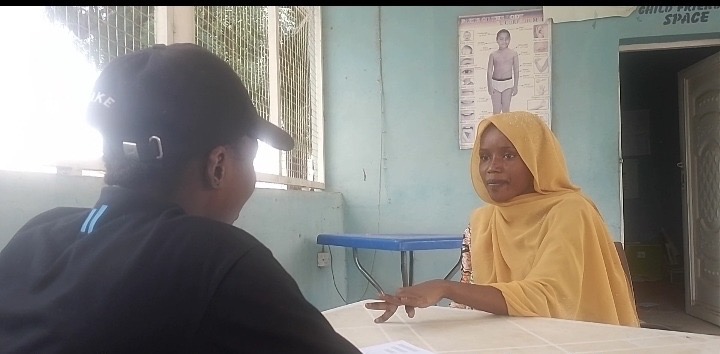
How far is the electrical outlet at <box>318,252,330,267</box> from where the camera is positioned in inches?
101

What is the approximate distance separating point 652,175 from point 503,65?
285 centimetres

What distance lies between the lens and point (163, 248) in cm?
42

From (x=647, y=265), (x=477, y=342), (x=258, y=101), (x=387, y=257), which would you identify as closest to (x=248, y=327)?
(x=477, y=342)

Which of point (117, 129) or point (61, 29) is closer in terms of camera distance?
point (117, 129)

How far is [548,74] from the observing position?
271 cm

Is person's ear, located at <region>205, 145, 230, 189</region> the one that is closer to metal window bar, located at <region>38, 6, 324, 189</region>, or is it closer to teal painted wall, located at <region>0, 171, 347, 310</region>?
teal painted wall, located at <region>0, 171, 347, 310</region>

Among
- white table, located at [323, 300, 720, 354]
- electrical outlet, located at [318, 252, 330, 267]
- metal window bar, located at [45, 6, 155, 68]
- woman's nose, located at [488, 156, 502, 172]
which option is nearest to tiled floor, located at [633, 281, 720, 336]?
electrical outlet, located at [318, 252, 330, 267]

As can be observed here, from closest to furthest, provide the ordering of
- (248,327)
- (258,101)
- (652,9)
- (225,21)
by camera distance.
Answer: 1. (248,327)
2. (225,21)
3. (258,101)
4. (652,9)

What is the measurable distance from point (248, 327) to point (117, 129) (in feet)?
0.66

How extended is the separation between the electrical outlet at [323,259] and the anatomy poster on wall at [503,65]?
867mm

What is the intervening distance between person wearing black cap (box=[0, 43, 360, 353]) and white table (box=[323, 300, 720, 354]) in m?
0.38

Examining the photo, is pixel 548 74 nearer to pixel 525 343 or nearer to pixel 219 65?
pixel 525 343

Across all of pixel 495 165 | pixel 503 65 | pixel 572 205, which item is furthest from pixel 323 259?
pixel 572 205

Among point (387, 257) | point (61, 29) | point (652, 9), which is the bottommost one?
point (387, 257)
